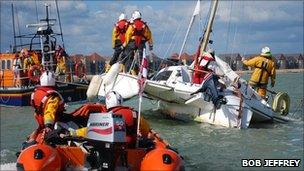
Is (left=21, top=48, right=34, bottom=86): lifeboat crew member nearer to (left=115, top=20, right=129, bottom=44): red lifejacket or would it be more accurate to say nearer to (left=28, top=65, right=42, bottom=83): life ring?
(left=28, top=65, right=42, bottom=83): life ring

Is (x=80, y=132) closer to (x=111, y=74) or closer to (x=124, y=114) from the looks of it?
(x=124, y=114)

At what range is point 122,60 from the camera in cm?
1641

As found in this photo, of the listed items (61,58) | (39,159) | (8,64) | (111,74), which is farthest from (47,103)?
(8,64)

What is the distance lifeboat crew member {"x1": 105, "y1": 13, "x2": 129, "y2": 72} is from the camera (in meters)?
16.9

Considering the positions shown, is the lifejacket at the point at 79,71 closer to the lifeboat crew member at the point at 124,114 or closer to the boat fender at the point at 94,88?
the boat fender at the point at 94,88

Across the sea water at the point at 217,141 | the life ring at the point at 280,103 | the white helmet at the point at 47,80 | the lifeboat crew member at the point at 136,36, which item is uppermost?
the lifeboat crew member at the point at 136,36

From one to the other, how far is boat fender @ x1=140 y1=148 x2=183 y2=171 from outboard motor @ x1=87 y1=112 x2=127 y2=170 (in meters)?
0.34

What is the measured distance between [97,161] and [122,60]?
977 centimetres

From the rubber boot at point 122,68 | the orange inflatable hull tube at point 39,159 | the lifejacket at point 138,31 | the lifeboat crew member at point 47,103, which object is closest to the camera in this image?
the orange inflatable hull tube at point 39,159

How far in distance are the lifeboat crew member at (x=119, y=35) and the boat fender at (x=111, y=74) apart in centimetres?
93

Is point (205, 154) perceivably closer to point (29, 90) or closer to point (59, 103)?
point (59, 103)

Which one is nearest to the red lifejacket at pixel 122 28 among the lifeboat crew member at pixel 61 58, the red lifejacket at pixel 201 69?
the red lifejacket at pixel 201 69

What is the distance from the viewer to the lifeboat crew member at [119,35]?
16.9 metres

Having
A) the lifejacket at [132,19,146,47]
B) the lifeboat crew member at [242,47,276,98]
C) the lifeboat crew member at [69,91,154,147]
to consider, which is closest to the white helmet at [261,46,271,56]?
the lifeboat crew member at [242,47,276,98]
